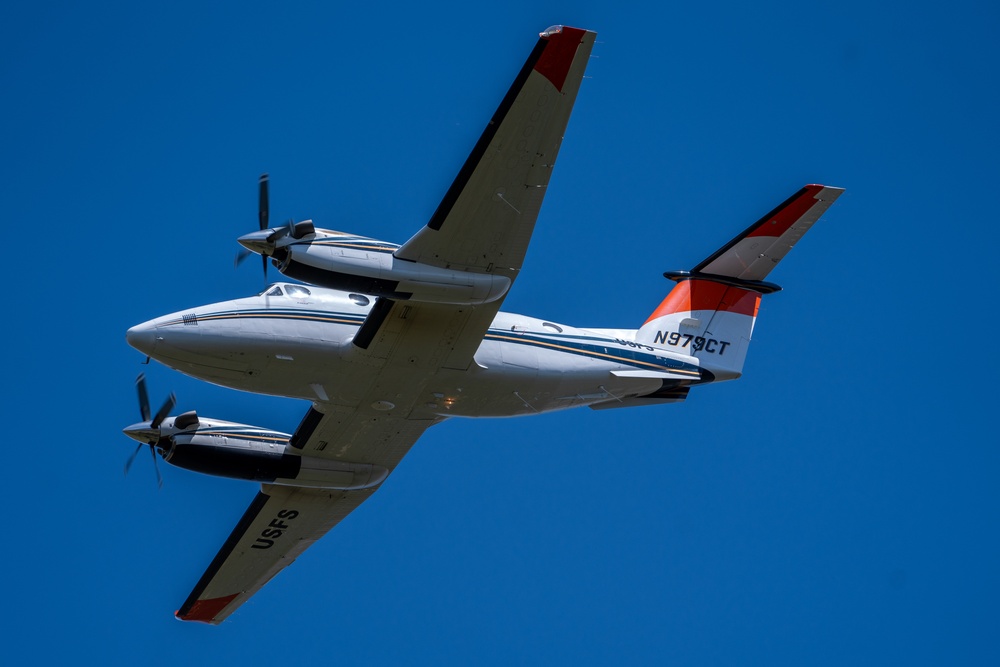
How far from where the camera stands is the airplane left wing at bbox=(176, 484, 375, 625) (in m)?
22.5

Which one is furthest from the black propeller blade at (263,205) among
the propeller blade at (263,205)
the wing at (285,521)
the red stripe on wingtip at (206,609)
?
the red stripe on wingtip at (206,609)

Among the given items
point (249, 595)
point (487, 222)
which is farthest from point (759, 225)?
point (249, 595)

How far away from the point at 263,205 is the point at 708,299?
29.6 feet

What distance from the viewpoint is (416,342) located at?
1847cm

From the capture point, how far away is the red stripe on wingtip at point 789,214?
68.4 ft

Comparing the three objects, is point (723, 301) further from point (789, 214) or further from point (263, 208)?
point (263, 208)

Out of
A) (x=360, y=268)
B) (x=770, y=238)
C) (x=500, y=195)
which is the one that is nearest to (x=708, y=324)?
(x=770, y=238)

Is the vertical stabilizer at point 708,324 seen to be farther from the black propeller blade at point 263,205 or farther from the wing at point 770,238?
the black propeller blade at point 263,205

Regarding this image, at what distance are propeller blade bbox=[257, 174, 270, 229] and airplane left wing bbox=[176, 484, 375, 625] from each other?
656cm

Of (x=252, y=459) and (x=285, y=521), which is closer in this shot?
(x=252, y=459)

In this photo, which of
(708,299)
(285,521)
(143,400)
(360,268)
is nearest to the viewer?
(360,268)

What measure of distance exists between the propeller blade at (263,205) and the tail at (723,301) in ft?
25.2

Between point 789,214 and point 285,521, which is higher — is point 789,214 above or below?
above

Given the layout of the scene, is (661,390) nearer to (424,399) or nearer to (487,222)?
(424,399)
